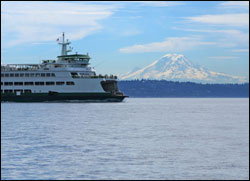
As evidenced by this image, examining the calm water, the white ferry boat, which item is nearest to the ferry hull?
the white ferry boat

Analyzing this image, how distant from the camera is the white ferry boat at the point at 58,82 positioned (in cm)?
9306

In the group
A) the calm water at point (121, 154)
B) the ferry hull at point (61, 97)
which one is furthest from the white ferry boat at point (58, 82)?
the calm water at point (121, 154)

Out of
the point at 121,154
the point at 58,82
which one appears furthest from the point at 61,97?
the point at 121,154

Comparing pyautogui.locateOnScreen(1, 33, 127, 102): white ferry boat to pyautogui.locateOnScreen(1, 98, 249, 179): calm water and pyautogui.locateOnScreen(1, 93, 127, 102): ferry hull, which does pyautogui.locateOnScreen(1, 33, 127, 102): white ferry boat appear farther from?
pyautogui.locateOnScreen(1, 98, 249, 179): calm water

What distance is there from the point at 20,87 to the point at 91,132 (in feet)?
199

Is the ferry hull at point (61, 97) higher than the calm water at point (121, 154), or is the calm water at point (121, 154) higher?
the ferry hull at point (61, 97)

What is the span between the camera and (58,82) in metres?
94.4

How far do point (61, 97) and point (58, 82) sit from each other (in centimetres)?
293

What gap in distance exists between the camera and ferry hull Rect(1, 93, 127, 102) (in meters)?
93.0

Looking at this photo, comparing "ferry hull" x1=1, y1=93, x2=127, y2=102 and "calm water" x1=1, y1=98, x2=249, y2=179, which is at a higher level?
"ferry hull" x1=1, y1=93, x2=127, y2=102

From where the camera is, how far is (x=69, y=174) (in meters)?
21.6

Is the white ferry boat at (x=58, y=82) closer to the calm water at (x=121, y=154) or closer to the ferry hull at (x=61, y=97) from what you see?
the ferry hull at (x=61, y=97)

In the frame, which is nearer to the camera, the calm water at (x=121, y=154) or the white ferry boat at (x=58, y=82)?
the calm water at (x=121, y=154)

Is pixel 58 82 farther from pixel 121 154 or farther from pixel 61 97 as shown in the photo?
pixel 121 154
